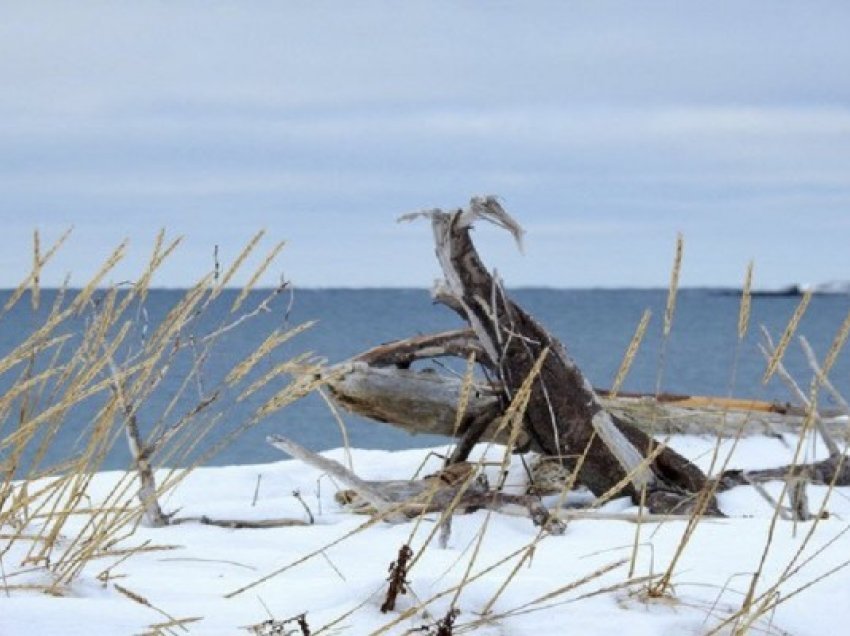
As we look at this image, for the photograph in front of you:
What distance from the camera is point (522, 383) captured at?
5125 millimetres

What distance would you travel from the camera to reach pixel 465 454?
5637mm

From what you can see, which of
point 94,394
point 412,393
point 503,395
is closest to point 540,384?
point 503,395

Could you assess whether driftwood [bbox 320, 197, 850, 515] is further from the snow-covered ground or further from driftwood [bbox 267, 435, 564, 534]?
the snow-covered ground

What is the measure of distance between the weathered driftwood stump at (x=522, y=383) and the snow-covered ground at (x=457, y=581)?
0.67m

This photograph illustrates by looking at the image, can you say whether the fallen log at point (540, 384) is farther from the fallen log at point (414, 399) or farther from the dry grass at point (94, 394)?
the dry grass at point (94, 394)

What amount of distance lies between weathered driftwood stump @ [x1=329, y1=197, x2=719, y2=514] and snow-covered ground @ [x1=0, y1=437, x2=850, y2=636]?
0.67 metres

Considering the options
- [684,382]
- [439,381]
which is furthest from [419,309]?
[439,381]

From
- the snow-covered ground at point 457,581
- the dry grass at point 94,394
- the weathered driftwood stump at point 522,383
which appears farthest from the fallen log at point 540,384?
the dry grass at point 94,394

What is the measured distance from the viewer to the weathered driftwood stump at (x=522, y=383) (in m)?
5.19

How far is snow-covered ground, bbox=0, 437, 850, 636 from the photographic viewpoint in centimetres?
304

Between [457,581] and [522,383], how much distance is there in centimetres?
189

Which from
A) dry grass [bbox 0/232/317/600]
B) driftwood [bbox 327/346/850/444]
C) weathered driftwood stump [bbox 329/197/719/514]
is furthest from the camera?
driftwood [bbox 327/346/850/444]

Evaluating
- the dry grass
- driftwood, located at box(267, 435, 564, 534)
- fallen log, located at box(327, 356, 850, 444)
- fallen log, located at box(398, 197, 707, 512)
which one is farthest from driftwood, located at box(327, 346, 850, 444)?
the dry grass

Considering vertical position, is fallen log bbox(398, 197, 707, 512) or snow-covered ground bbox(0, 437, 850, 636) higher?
fallen log bbox(398, 197, 707, 512)
